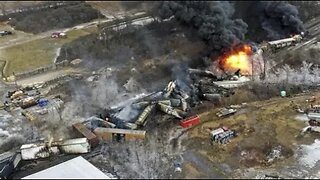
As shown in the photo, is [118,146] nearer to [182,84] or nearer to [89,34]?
[182,84]

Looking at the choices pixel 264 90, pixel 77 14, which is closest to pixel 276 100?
pixel 264 90

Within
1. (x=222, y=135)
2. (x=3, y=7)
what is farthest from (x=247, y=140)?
(x=3, y=7)

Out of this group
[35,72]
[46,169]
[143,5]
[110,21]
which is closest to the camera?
[46,169]

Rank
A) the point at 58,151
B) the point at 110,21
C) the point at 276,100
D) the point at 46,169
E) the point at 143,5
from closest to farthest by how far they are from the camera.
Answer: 1. the point at 46,169
2. the point at 58,151
3. the point at 276,100
4. the point at 143,5
5. the point at 110,21

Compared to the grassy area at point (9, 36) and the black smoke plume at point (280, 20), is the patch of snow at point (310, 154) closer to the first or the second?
the black smoke plume at point (280, 20)

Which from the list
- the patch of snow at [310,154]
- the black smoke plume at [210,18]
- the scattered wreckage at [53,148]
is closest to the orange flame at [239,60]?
the black smoke plume at [210,18]

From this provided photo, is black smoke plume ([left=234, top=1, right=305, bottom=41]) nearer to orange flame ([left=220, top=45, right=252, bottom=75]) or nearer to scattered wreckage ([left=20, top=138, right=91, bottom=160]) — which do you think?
orange flame ([left=220, top=45, right=252, bottom=75])
